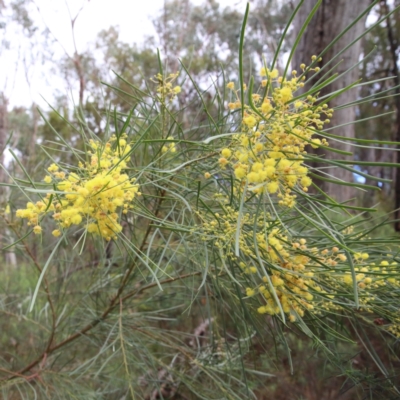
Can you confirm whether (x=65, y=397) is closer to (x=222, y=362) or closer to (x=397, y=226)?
(x=222, y=362)

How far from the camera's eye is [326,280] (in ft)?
1.56

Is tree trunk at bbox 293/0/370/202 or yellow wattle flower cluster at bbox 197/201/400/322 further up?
tree trunk at bbox 293/0/370/202

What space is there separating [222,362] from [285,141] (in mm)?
688

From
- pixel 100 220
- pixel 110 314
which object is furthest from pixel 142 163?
pixel 110 314

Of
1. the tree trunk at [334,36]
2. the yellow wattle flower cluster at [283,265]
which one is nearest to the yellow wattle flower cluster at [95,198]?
the yellow wattle flower cluster at [283,265]

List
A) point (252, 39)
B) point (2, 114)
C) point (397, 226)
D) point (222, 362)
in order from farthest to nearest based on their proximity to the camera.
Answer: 1. point (252, 39)
2. point (2, 114)
3. point (397, 226)
4. point (222, 362)

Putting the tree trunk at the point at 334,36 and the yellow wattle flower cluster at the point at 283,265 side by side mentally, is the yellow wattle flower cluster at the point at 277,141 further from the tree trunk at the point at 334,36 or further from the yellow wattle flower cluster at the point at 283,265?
the tree trunk at the point at 334,36

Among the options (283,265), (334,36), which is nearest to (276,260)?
(283,265)

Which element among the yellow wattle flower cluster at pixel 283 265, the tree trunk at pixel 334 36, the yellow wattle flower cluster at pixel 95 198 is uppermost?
the tree trunk at pixel 334 36

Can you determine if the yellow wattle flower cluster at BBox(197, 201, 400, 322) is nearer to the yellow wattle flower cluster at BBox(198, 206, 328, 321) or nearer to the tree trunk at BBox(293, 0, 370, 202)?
the yellow wattle flower cluster at BBox(198, 206, 328, 321)

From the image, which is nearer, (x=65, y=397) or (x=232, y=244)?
(x=232, y=244)

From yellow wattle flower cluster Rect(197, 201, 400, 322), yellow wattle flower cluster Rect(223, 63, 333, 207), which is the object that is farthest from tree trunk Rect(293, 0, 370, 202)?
yellow wattle flower cluster Rect(223, 63, 333, 207)

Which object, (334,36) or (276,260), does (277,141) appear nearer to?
(276,260)

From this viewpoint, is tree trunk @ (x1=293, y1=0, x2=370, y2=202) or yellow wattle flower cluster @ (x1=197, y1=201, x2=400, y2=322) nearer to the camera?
yellow wattle flower cluster @ (x1=197, y1=201, x2=400, y2=322)
